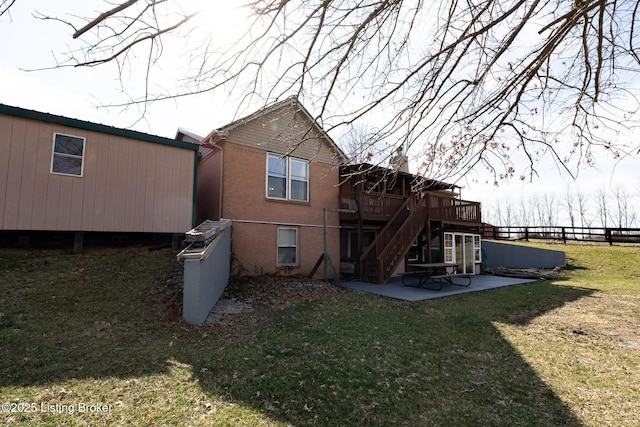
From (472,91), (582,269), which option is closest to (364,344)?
(472,91)

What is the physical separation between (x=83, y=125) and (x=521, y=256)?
23.6 meters

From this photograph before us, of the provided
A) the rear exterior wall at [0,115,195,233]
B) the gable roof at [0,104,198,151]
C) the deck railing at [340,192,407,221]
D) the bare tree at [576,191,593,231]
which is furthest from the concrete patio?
the bare tree at [576,191,593,231]

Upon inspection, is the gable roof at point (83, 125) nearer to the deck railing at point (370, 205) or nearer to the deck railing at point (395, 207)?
the deck railing at point (370, 205)

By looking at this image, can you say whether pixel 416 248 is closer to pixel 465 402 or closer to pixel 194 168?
pixel 194 168

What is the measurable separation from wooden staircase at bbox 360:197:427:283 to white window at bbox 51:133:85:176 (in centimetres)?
993

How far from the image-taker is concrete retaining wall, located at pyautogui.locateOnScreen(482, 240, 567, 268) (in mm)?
19609

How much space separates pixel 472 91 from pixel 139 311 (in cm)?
692

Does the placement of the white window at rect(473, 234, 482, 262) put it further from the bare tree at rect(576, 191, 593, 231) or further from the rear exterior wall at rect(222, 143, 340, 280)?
the bare tree at rect(576, 191, 593, 231)

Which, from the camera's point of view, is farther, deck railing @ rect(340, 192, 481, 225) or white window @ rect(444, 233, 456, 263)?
white window @ rect(444, 233, 456, 263)

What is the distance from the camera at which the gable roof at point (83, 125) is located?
789 cm

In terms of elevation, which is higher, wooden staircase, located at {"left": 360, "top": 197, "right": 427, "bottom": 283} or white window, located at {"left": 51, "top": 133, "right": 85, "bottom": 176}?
white window, located at {"left": 51, "top": 133, "right": 85, "bottom": 176}

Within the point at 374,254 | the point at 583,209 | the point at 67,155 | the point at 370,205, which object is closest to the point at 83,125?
the point at 67,155

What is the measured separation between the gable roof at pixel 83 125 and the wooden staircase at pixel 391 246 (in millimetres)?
7763

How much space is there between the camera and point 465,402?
3924mm
